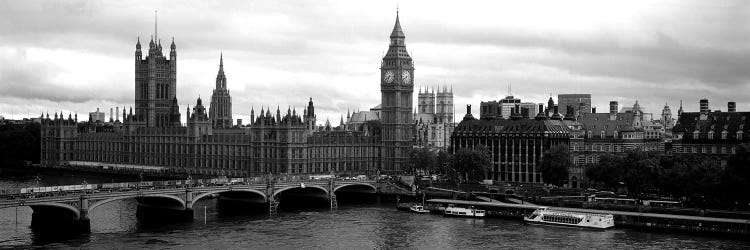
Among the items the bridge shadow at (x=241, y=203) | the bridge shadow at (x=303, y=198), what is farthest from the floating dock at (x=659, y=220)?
the bridge shadow at (x=241, y=203)

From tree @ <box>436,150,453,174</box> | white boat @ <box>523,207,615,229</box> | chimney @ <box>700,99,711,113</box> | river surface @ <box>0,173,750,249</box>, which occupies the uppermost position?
chimney @ <box>700,99,711,113</box>

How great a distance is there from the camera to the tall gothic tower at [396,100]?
180m

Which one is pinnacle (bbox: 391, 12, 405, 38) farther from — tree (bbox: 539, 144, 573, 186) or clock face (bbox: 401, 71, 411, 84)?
tree (bbox: 539, 144, 573, 186)

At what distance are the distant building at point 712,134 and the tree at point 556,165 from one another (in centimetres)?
1484

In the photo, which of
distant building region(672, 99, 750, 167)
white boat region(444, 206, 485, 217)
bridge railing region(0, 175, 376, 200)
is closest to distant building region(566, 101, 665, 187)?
distant building region(672, 99, 750, 167)

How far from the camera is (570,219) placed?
111125 mm

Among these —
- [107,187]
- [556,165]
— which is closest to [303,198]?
[107,187]

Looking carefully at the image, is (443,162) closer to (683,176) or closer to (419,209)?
(419,209)

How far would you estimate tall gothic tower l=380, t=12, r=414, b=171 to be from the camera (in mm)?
180125

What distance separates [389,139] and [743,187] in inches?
3315

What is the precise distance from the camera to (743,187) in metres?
106

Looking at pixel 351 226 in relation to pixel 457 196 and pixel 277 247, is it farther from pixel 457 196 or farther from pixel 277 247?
pixel 457 196

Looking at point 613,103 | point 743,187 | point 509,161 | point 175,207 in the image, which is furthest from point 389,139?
point 743,187

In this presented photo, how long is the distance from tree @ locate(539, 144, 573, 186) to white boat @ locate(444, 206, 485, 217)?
22.2m
